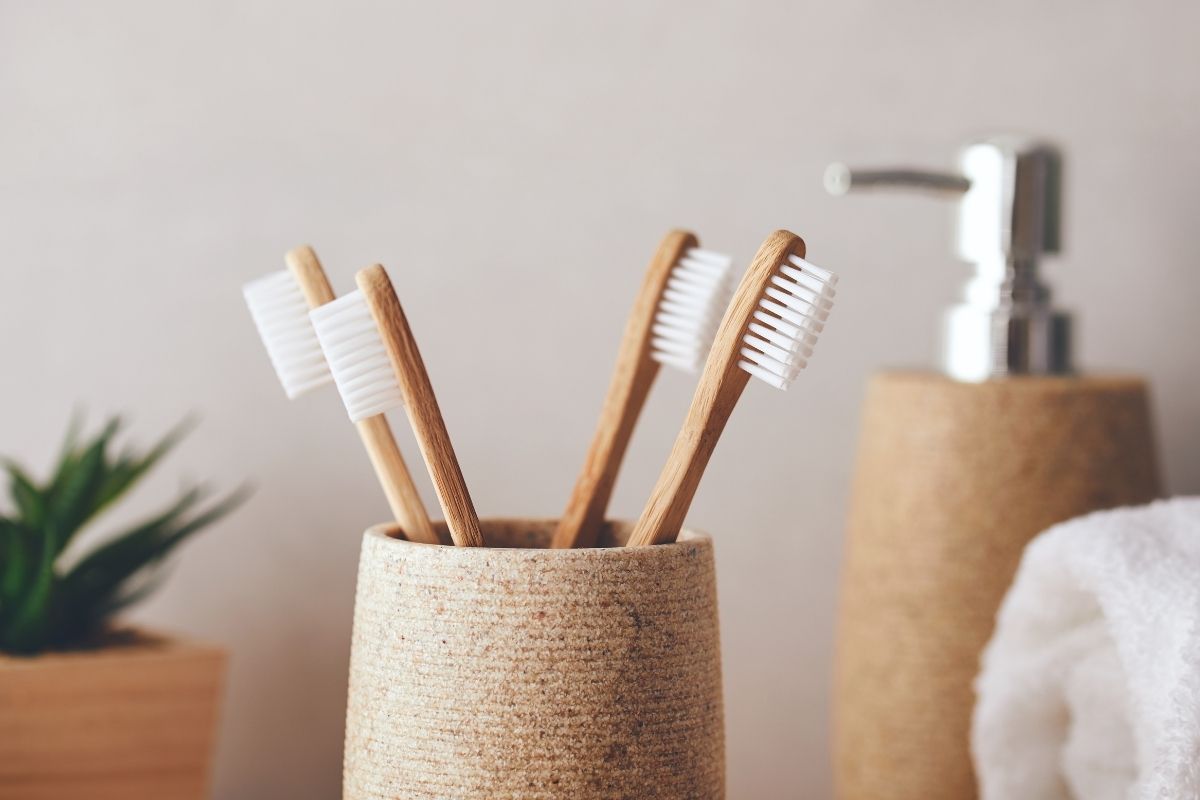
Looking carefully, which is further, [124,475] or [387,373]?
[124,475]

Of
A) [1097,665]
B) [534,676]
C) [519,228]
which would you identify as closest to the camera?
[534,676]

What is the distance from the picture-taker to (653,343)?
40cm

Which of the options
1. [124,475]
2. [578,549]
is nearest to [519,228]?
[124,475]

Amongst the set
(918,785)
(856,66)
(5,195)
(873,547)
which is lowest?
(918,785)

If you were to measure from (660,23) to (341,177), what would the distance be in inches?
7.2

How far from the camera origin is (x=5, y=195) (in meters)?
0.58

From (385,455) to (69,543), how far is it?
22 centimetres

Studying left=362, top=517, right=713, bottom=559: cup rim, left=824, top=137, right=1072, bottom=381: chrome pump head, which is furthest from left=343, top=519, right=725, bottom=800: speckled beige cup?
left=824, top=137, right=1072, bottom=381: chrome pump head

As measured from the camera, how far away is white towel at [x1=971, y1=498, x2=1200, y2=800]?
39 cm

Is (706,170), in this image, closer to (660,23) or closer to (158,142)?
(660,23)

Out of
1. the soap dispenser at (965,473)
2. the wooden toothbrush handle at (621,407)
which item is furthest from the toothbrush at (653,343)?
the soap dispenser at (965,473)

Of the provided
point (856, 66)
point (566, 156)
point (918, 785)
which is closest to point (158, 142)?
point (566, 156)

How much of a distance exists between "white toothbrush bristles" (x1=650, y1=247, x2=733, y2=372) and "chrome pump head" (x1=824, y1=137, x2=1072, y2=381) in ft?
0.61

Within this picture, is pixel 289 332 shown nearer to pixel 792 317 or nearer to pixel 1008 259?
pixel 792 317
